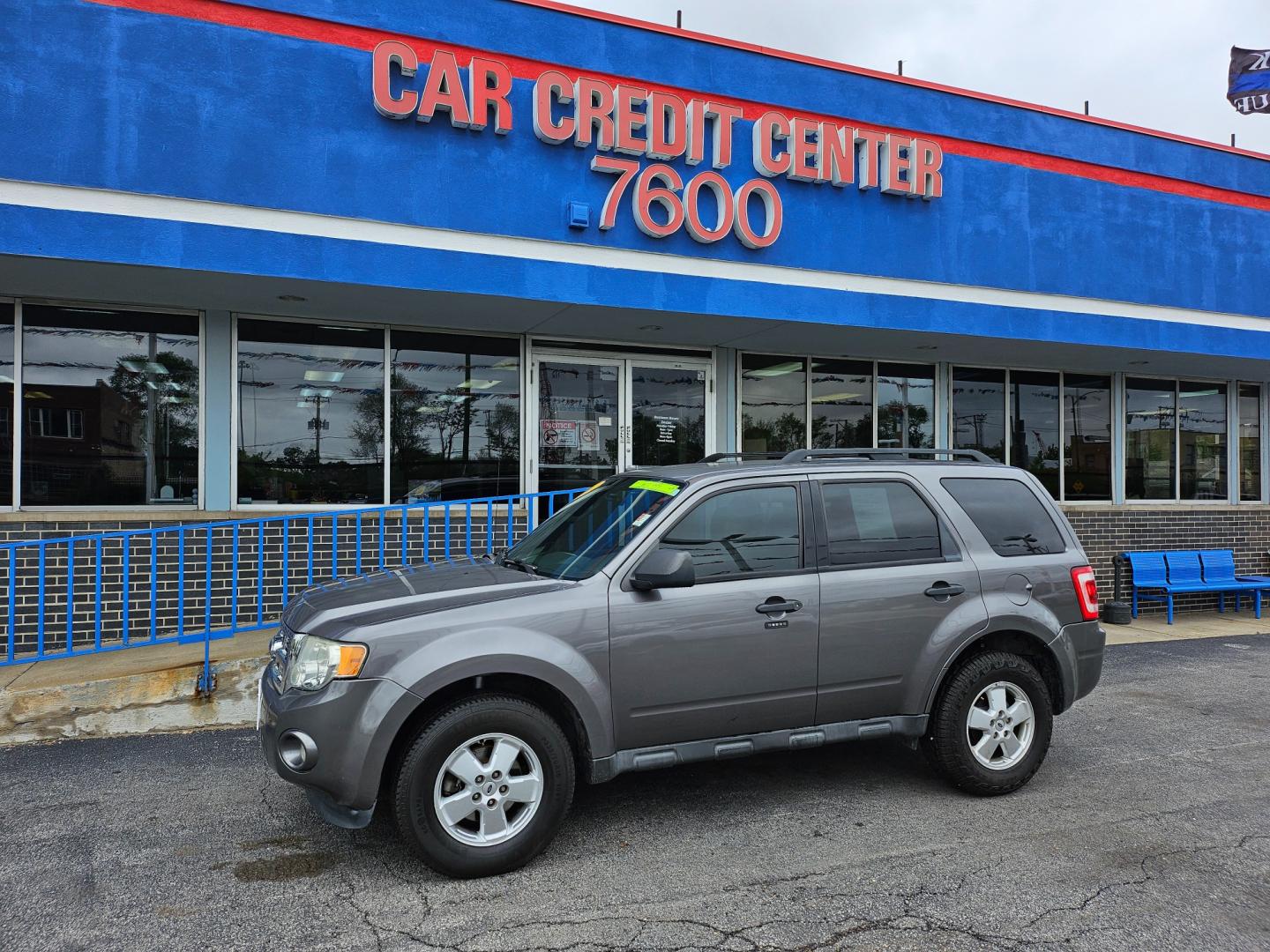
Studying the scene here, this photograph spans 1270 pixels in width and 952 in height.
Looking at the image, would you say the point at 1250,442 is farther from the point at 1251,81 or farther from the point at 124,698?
the point at 124,698

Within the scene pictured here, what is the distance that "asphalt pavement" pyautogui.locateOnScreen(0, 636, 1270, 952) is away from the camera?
11.4 ft

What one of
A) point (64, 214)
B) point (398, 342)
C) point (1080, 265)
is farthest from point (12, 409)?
point (1080, 265)

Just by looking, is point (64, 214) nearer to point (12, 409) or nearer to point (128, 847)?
point (12, 409)

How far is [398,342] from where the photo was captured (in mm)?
9484

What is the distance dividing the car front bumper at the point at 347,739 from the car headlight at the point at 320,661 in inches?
2.1

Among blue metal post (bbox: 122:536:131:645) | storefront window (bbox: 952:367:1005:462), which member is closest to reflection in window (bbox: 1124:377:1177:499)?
storefront window (bbox: 952:367:1005:462)

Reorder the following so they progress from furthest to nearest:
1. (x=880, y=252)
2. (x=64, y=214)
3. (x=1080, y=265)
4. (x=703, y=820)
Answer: (x=1080, y=265) < (x=880, y=252) < (x=64, y=214) < (x=703, y=820)

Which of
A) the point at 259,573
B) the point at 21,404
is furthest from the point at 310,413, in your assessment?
the point at 21,404

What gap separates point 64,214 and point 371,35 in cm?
313

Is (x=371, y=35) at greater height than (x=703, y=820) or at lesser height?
greater

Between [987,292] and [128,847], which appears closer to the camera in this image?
[128,847]

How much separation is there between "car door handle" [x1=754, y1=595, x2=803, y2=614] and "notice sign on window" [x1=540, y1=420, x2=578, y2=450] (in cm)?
601

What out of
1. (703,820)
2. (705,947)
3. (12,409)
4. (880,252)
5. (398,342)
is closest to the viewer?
(705,947)

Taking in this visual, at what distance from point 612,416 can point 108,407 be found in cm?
518
